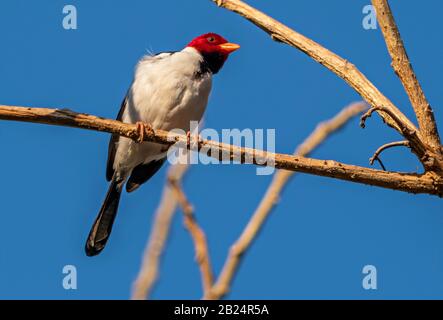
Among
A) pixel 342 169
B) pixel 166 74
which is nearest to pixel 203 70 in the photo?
pixel 166 74

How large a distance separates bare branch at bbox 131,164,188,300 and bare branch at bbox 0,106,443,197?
43cm

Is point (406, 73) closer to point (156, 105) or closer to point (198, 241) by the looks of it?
point (198, 241)

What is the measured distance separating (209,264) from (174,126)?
9.11 ft

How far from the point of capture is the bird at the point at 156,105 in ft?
22.2

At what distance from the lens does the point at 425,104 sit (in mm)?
4457

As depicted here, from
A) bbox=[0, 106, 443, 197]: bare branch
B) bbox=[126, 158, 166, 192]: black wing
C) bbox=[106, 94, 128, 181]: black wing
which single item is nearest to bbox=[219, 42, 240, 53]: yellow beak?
bbox=[106, 94, 128, 181]: black wing

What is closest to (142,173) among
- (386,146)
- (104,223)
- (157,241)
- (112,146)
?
(112,146)

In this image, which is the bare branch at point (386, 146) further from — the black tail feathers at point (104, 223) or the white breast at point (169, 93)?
the black tail feathers at point (104, 223)

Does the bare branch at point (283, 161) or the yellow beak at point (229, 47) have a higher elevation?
the yellow beak at point (229, 47)

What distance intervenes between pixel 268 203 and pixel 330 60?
1057mm

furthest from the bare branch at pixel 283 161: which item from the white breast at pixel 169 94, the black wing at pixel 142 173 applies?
the black wing at pixel 142 173

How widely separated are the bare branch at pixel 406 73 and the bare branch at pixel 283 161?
0.26 m

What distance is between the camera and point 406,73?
451cm

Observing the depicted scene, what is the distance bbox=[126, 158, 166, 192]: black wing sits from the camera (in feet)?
24.5
